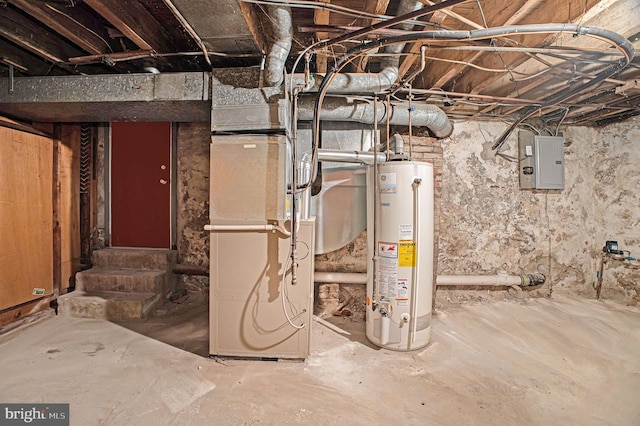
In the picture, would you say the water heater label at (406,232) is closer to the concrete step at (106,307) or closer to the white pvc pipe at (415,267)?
the white pvc pipe at (415,267)

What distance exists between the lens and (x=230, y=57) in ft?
6.22

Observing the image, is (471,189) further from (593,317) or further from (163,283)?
(163,283)

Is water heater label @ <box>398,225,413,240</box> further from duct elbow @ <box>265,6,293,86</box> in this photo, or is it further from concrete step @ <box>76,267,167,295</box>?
concrete step @ <box>76,267,167,295</box>

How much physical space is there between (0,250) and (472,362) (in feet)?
13.1

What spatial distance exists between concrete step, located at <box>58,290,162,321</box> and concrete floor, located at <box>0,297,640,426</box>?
87 millimetres

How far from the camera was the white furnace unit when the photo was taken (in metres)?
1.88

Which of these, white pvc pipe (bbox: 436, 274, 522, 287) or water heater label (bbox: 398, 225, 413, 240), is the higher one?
water heater label (bbox: 398, 225, 413, 240)

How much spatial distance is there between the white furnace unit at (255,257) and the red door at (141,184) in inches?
58.1

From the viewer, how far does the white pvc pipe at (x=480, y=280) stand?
9.42 feet

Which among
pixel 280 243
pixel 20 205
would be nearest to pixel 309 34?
pixel 280 243

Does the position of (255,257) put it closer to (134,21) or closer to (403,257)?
(403,257)

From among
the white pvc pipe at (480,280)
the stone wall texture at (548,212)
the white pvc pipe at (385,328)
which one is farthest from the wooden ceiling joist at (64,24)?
the white pvc pipe at (480,280)

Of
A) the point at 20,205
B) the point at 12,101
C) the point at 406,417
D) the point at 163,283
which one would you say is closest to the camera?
the point at 406,417

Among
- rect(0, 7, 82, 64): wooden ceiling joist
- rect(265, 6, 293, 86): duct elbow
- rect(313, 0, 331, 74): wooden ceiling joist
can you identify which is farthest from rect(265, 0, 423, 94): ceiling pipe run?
rect(0, 7, 82, 64): wooden ceiling joist
